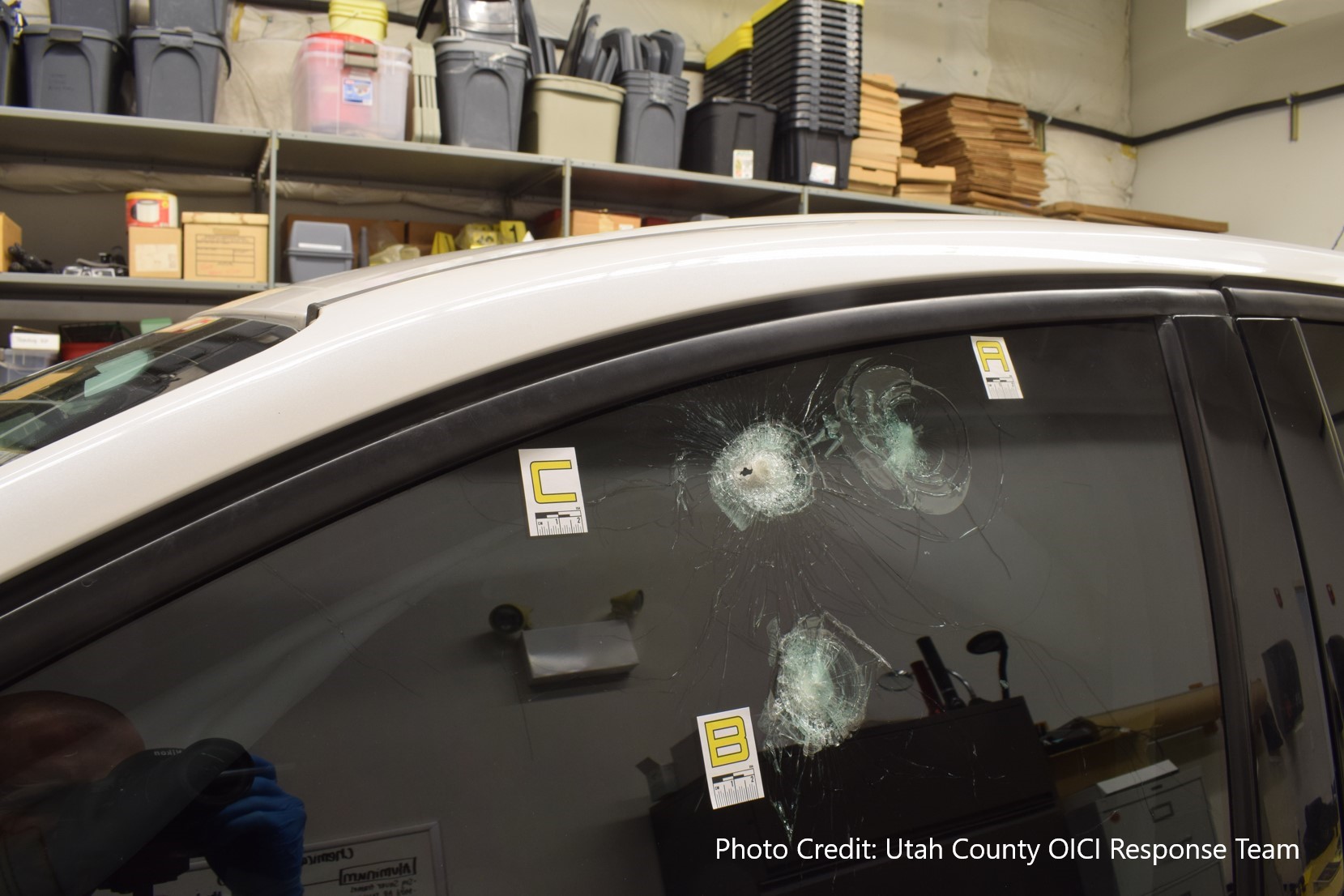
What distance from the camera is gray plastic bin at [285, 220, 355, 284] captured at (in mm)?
2986

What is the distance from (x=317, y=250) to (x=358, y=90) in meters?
0.56

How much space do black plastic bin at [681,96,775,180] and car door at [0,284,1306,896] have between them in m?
2.91

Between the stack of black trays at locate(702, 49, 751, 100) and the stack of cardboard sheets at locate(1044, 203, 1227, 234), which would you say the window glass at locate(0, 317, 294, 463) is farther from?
the stack of cardboard sheets at locate(1044, 203, 1227, 234)

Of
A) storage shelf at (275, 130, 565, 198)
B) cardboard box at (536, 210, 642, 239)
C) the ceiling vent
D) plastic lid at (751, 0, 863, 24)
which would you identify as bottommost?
cardboard box at (536, 210, 642, 239)

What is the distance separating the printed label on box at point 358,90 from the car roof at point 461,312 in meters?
2.43

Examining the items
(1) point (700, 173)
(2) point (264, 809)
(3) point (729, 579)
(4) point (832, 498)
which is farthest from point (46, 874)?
(1) point (700, 173)

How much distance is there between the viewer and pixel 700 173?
3.55 m

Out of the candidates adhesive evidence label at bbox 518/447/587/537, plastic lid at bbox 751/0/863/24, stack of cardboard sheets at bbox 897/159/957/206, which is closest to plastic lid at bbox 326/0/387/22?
plastic lid at bbox 751/0/863/24

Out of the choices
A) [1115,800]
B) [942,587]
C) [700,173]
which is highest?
[700,173]

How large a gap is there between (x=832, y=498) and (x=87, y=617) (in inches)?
19.6

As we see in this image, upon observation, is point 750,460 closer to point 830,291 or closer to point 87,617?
point 830,291

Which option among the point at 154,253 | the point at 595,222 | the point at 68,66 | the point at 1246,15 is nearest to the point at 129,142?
the point at 68,66

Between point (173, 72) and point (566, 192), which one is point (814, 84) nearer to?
point (566, 192)

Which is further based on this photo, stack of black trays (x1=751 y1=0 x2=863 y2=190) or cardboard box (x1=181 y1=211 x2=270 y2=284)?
stack of black trays (x1=751 y1=0 x2=863 y2=190)
